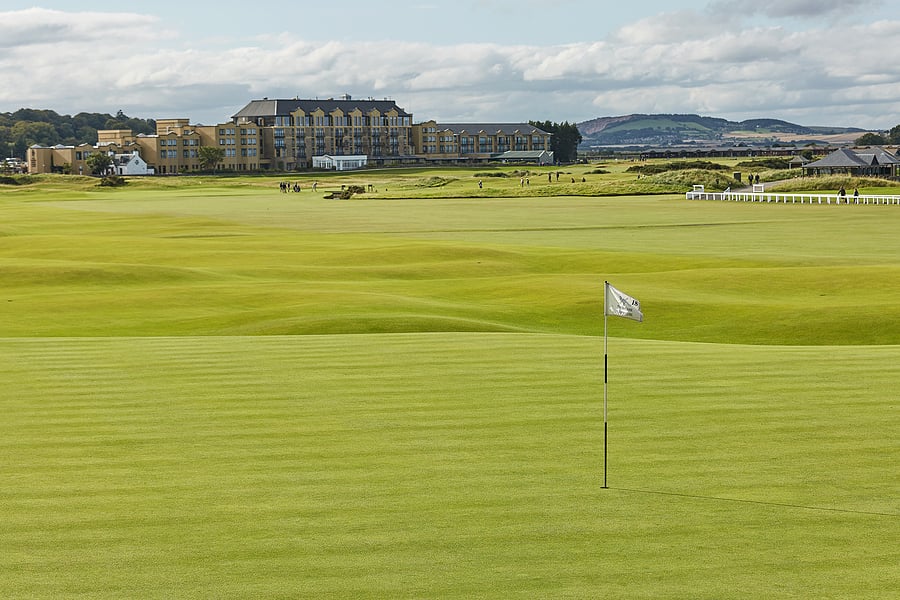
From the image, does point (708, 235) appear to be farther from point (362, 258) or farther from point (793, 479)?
point (793, 479)

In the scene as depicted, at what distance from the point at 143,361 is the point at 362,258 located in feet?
95.1

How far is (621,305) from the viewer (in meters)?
12.8

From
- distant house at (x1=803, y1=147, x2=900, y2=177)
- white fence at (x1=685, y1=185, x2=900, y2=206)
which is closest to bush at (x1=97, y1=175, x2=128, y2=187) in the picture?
white fence at (x1=685, y1=185, x2=900, y2=206)

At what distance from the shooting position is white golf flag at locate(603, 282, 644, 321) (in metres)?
12.6

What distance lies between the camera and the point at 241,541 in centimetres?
1110

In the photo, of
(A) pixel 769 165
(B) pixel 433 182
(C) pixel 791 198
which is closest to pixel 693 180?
(C) pixel 791 198

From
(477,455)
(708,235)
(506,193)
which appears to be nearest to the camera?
(477,455)

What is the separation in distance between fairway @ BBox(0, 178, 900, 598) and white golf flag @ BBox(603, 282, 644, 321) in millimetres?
1859

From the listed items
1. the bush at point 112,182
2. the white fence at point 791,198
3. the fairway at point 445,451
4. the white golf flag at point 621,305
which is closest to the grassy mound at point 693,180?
the white fence at point 791,198

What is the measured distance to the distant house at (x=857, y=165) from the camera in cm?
12900

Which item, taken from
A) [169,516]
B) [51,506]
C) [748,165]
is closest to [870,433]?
[169,516]

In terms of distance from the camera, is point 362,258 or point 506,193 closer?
point 362,258

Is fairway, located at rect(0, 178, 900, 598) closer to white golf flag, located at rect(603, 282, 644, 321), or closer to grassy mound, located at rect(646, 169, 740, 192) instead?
white golf flag, located at rect(603, 282, 644, 321)

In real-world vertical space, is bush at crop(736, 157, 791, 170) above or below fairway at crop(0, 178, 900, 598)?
above
